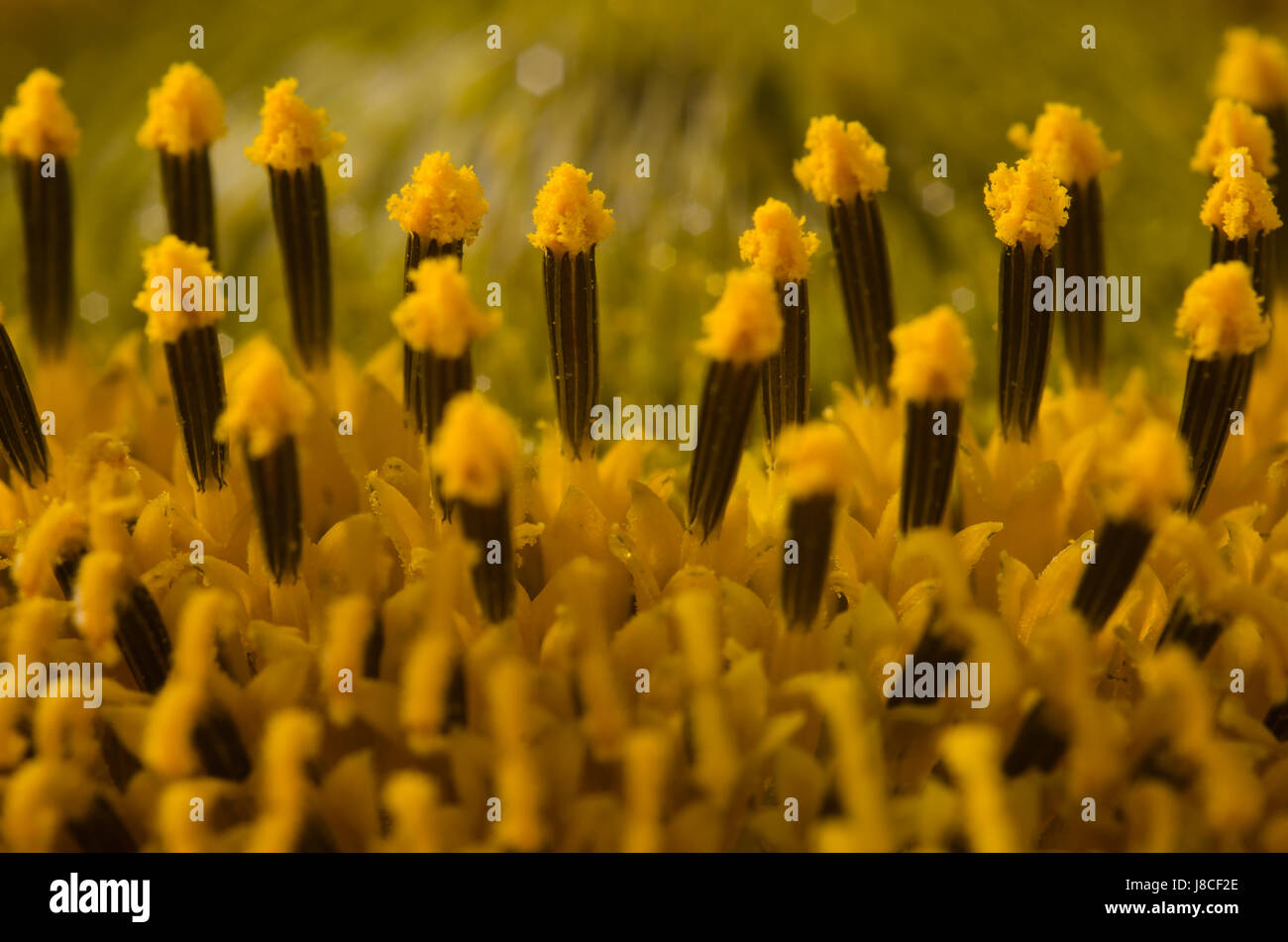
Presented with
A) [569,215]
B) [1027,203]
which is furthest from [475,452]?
[1027,203]

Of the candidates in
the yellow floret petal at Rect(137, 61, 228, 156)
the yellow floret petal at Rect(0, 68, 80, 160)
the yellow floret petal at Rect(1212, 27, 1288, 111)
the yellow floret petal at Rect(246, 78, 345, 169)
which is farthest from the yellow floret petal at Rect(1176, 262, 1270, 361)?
the yellow floret petal at Rect(0, 68, 80, 160)

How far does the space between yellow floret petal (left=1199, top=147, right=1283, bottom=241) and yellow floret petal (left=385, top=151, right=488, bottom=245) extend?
115 cm

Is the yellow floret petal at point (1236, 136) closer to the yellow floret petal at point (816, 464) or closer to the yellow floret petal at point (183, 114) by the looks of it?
the yellow floret petal at point (816, 464)

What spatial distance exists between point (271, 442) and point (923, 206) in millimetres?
1514

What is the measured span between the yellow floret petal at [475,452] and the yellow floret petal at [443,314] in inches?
5.2

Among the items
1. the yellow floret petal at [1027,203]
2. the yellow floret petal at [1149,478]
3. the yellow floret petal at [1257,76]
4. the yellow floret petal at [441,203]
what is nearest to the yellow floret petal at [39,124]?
the yellow floret petal at [441,203]

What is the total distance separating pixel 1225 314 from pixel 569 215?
950mm

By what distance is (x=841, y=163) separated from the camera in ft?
7.34

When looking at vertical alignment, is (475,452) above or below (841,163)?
below

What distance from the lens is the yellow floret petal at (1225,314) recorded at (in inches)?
75.9

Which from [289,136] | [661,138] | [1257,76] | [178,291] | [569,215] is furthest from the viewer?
[661,138]

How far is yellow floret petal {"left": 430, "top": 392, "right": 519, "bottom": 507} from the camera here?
5.39 ft

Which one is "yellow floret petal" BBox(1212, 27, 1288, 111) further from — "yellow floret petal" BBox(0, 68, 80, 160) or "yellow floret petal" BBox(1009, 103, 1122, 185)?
"yellow floret petal" BBox(0, 68, 80, 160)

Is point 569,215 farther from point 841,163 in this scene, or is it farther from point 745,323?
point 841,163
